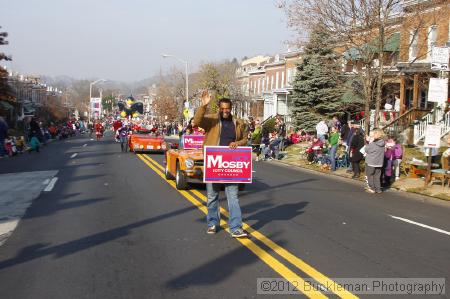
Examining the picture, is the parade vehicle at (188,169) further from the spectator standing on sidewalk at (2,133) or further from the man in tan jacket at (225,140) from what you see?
the spectator standing on sidewalk at (2,133)

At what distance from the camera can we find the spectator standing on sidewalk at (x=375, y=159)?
14.6m

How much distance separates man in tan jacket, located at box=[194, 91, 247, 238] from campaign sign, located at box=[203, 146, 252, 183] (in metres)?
0.10

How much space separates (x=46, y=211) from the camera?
10273mm

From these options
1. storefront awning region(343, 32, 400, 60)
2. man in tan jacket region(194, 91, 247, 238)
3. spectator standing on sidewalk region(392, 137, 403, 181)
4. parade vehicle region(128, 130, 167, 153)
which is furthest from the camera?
parade vehicle region(128, 130, 167, 153)

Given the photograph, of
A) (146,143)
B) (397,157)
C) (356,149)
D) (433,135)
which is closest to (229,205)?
(433,135)

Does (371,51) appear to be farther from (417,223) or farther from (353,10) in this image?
(417,223)

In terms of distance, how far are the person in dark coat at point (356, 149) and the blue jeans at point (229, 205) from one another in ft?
33.9

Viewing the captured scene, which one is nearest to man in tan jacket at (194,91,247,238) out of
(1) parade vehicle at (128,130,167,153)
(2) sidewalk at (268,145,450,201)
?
(2) sidewalk at (268,145,450,201)

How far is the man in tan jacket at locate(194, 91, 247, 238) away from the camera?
790 centimetres

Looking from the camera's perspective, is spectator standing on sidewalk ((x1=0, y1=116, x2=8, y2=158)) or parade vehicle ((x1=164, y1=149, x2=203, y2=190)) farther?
spectator standing on sidewalk ((x1=0, y1=116, x2=8, y2=158))

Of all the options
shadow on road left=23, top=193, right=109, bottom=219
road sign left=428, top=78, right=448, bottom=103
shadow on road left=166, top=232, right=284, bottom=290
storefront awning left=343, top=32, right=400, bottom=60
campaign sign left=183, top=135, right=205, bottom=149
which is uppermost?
storefront awning left=343, top=32, right=400, bottom=60

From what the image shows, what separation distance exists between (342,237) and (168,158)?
782 centimetres

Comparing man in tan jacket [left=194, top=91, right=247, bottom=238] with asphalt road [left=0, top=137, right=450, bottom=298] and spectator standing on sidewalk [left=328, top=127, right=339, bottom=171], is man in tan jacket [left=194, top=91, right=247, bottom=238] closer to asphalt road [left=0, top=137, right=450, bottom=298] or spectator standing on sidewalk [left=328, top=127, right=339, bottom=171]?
asphalt road [left=0, top=137, right=450, bottom=298]

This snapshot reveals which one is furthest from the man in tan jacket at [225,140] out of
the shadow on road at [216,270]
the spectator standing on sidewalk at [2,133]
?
the spectator standing on sidewalk at [2,133]
